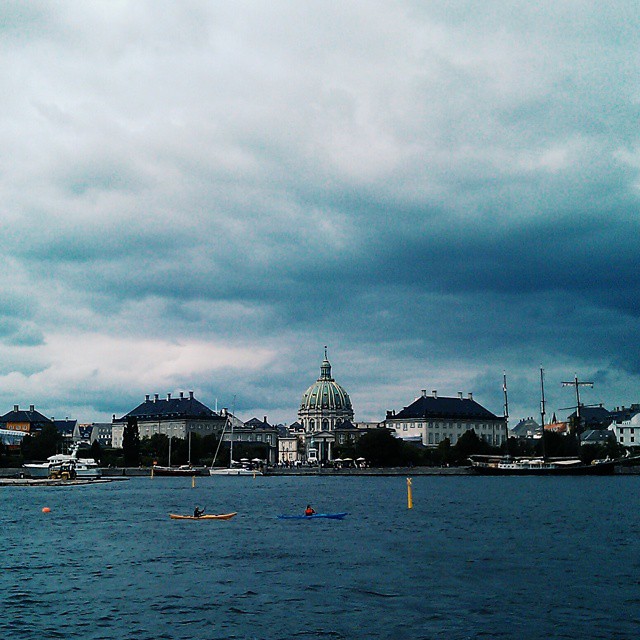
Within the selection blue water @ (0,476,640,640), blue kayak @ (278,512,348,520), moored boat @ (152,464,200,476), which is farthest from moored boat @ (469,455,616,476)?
blue kayak @ (278,512,348,520)

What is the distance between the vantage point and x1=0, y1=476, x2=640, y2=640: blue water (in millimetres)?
32156

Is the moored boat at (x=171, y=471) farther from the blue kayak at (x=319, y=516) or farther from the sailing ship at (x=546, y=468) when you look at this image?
the blue kayak at (x=319, y=516)

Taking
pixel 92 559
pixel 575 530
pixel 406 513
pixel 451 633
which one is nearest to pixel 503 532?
pixel 575 530

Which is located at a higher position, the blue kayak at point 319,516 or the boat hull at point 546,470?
the boat hull at point 546,470

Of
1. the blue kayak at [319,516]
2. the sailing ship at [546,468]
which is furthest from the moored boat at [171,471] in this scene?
the blue kayak at [319,516]

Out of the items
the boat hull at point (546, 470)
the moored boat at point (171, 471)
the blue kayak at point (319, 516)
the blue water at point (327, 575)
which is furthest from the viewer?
the moored boat at point (171, 471)

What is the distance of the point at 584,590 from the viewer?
38.6 metres

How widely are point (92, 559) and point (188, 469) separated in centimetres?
14060

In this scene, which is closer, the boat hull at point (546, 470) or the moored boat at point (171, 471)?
the boat hull at point (546, 470)

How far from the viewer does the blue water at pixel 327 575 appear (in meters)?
32.2

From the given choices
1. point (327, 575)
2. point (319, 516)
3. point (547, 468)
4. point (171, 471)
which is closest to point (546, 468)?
point (547, 468)

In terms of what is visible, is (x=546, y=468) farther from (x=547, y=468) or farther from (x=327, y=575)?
(x=327, y=575)

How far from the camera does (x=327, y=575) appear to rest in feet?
141

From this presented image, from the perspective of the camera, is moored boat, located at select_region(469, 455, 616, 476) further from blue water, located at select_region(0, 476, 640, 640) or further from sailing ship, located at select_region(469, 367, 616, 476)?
blue water, located at select_region(0, 476, 640, 640)
